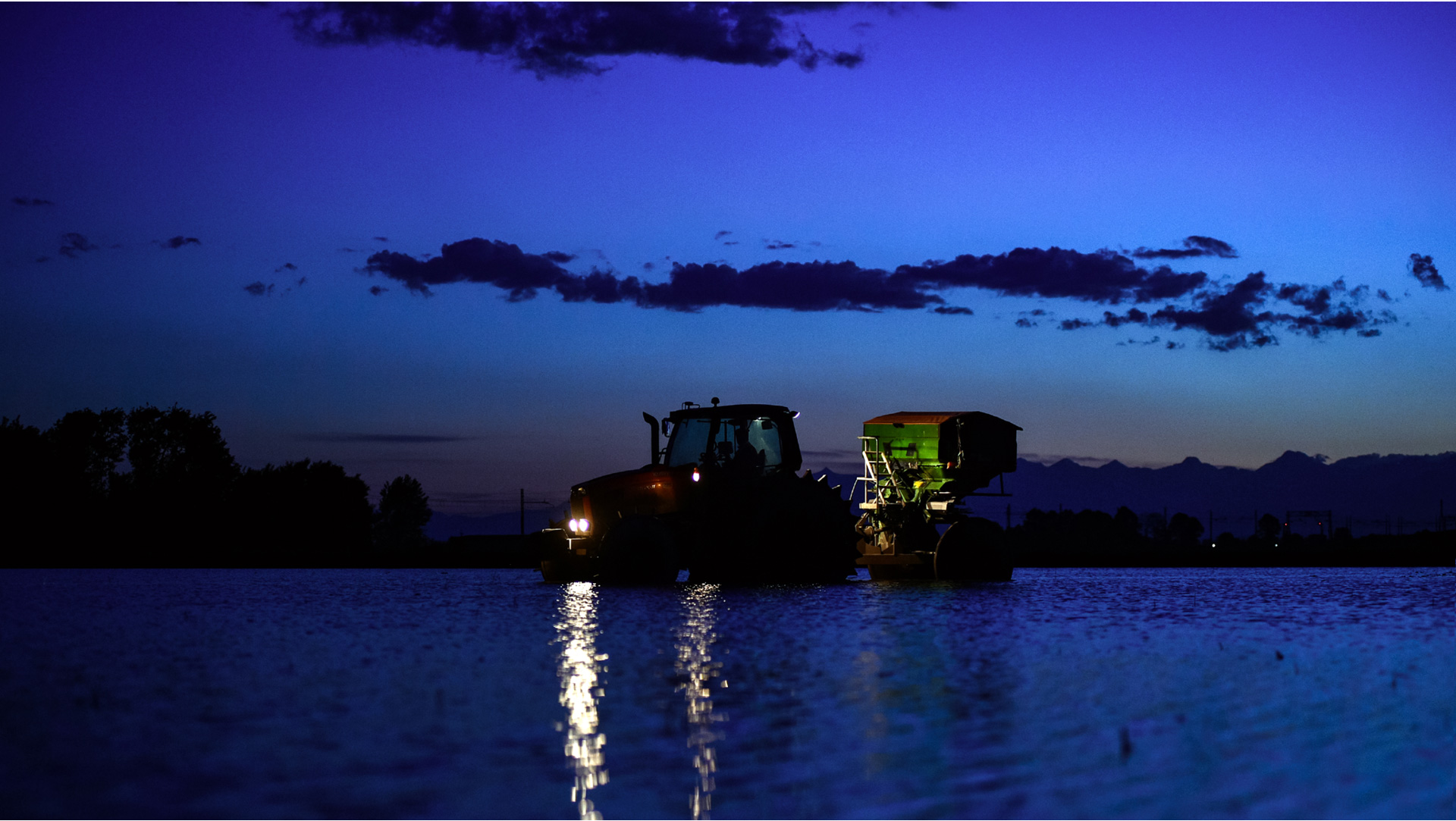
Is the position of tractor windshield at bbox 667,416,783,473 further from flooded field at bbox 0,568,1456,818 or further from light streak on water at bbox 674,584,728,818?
flooded field at bbox 0,568,1456,818

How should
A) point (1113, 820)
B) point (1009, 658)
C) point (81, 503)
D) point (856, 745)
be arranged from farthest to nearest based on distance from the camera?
point (81, 503) → point (1009, 658) → point (856, 745) → point (1113, 820)

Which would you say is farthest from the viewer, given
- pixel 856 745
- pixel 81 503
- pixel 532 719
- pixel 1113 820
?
pixel 81 503

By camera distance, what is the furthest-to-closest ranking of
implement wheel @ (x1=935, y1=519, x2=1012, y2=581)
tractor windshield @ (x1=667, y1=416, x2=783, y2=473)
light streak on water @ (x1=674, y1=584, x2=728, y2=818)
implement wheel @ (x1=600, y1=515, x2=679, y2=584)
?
implement wheel @ (x1=935, y1=519, x2=1012, y2=581) < tractor windshield @ (x1=667, y1=416, x2=783, y2=473) < implement wheel @ (x1=600, y1=515, x2=679, y2=584) < light streak on water @ (x1=674, y1=584, x2=728, y2=818)

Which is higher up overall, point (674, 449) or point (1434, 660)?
point (674, 449)

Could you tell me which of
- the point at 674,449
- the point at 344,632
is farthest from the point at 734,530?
the point at 344,632

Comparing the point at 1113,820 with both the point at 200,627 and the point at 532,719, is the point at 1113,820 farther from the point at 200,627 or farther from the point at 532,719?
the point at 200,627

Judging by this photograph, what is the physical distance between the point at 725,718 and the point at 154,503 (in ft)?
375

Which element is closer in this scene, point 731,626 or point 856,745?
point 856,745

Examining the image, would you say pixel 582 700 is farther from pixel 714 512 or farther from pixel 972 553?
pixel 972 553

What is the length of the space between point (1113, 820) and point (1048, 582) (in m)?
46.5

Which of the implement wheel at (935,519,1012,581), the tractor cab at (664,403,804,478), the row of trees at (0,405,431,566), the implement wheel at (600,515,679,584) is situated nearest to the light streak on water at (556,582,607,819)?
the implement wheel at (600,515,679,584)

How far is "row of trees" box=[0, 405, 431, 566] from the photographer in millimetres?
108688

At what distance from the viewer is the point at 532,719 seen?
12539 millimetres

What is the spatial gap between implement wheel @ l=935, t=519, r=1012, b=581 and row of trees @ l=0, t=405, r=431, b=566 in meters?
68.8
